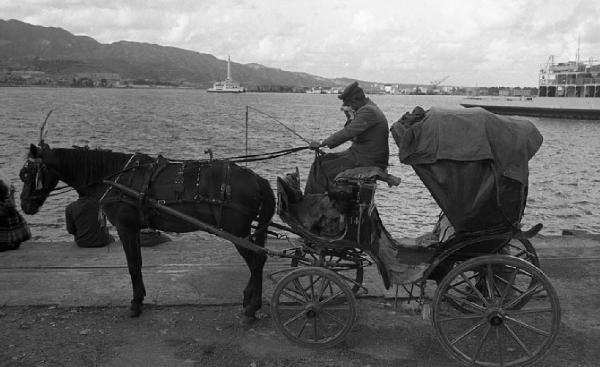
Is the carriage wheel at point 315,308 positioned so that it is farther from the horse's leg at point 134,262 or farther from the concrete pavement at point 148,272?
the horse's leg at point 134,262

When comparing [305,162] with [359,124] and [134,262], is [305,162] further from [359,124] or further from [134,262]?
[359,124]

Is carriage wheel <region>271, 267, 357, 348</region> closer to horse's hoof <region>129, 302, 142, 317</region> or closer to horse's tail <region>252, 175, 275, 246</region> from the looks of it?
horse's tail <region>252, 175, 275, 246</region>

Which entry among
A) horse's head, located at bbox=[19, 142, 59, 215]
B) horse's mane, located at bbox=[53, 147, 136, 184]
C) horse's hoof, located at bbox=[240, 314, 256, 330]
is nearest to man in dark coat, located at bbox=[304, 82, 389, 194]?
horse's hoof, located at bbox=[240, 314, 256, 330]

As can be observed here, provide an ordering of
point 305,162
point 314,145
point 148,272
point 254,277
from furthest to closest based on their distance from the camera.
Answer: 1. point 305,162
2. point 148,272
3. point 254,277
4. point 314,145

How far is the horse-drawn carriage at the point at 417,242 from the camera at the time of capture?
5.38 m

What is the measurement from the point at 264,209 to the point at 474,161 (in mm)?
2572

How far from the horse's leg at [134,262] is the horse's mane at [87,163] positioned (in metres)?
0.79

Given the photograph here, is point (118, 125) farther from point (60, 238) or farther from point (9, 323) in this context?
point (9, 323)

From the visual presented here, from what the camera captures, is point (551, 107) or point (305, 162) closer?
point (305, 162)

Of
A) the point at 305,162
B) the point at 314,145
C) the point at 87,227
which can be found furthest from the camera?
the point at 305,162

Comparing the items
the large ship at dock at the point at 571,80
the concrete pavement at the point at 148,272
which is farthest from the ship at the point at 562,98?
the concrete pavement at the point at 148,272

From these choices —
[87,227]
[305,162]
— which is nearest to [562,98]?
[305,162]

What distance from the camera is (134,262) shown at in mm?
6664

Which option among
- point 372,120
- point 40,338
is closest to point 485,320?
point 372,120
